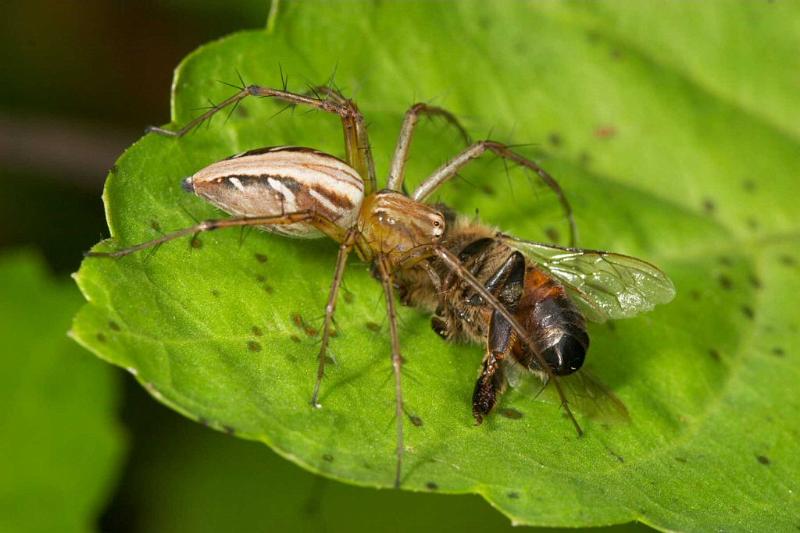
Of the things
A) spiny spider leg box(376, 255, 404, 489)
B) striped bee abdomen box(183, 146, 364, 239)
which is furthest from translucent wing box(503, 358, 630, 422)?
striped bee abdomen box(183, 146, 364, 239)

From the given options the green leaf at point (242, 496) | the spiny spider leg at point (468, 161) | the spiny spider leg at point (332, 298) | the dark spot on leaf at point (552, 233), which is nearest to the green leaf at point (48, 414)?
the green leaf at point (242, 496)

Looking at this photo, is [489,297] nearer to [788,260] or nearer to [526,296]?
[526,296]

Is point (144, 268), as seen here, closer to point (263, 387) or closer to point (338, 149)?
point (263, 387)

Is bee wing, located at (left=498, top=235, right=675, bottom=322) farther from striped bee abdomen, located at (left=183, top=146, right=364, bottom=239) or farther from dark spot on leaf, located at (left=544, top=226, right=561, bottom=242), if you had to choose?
striped bee abdomen, located at (left=183, top=146, right=364, bottom=239)

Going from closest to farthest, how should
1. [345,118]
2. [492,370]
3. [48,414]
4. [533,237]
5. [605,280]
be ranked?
[492,370] → [605,280] → [345,118] → [533,237] → [48,414]

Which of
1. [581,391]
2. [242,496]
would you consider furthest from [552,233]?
[242,496]
